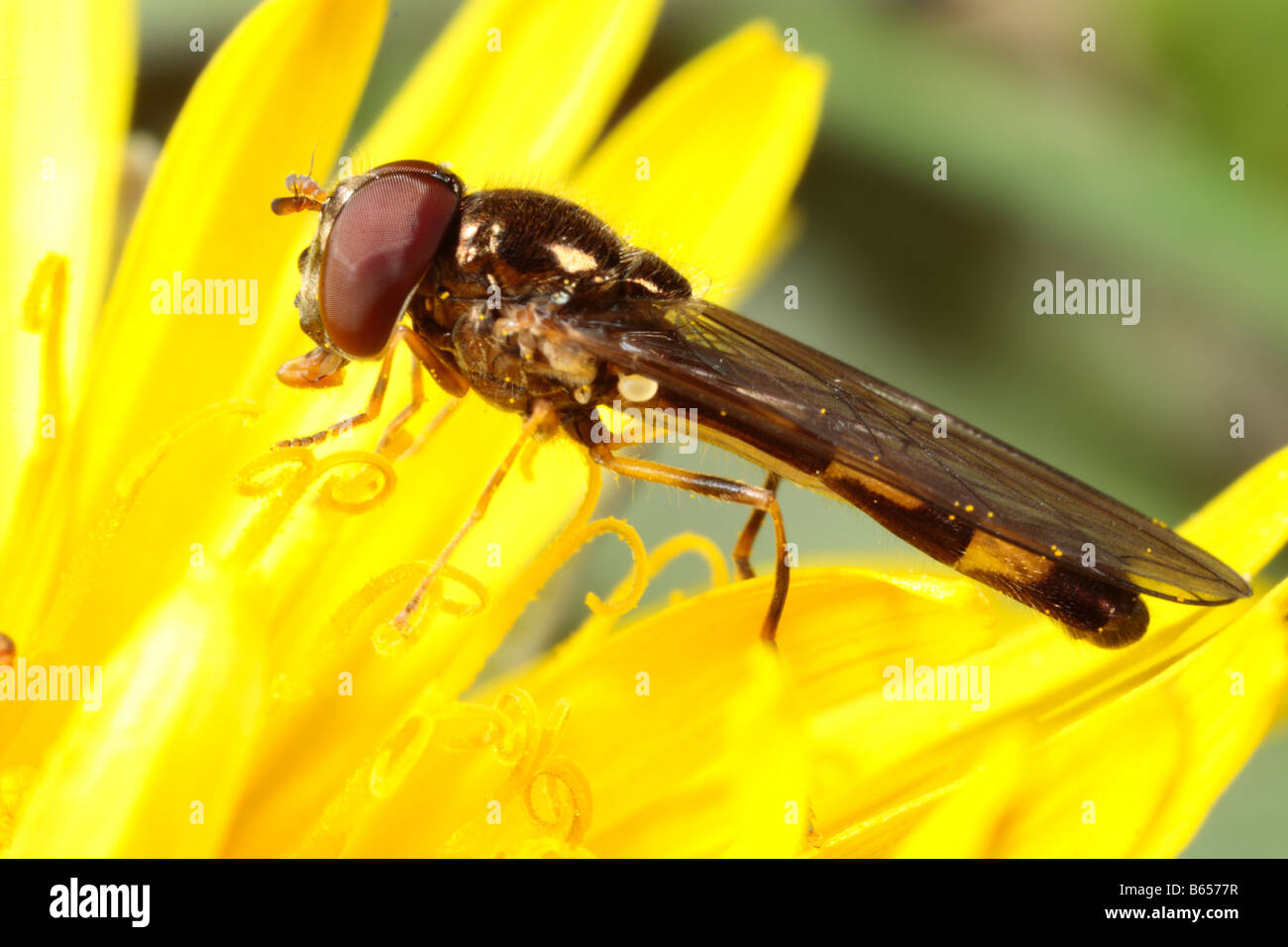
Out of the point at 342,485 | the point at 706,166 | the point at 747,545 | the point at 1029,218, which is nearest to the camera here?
the point at 342,485

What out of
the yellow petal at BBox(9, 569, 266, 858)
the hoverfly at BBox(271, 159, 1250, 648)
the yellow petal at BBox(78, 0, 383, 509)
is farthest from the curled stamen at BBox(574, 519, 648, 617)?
the yellow petal at BBox(78, 0, 383, 509)

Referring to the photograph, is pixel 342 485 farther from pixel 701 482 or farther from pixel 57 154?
pixel 57 154

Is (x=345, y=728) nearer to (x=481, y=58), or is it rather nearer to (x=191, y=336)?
(x=191, y=336)

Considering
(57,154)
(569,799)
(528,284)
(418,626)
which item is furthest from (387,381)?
(569,799)

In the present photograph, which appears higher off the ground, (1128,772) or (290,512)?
(290,512)

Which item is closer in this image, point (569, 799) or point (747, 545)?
point (569, 799)

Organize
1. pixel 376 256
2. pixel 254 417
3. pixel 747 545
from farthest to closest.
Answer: pixel 747 545 → pixel 254 417 → pixel 376 256

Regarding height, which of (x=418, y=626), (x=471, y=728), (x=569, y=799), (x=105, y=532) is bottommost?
(x=569, y=799)
